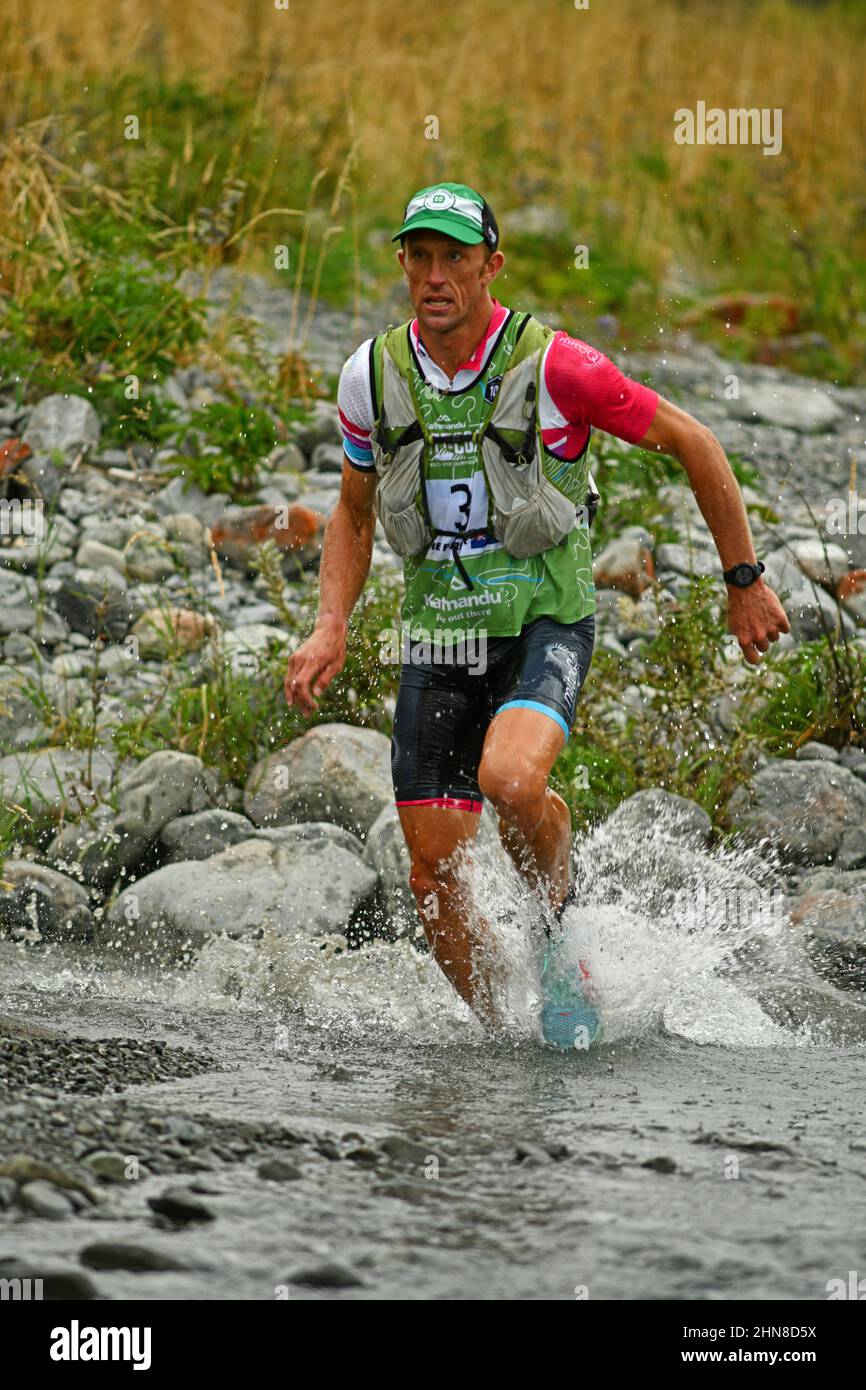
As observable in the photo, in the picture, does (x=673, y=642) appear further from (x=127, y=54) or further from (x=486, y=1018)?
(x=127, y=54)

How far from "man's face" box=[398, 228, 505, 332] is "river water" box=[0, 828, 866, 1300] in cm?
153

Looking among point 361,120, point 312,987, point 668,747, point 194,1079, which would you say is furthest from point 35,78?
point 194,1079

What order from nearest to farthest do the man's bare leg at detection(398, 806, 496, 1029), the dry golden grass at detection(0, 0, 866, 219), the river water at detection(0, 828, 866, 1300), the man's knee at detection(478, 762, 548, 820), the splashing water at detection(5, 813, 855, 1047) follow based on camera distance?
the river water at detection(0, 828, 866, 1300) < the man's knee at detection(478, 762, 548, 820) < the man's bare leg at detection(398, 806, 496, 1029) < the splashing water at detection(5, 813, 855, 1047) < the dry golden grass at detection(0, 0, 866, 219)

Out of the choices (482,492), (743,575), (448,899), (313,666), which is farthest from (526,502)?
(448,899)

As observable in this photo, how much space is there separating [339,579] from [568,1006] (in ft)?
4.47

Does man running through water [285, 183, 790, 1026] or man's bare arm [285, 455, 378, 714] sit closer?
man running through water [285, 183, 790, 1026]

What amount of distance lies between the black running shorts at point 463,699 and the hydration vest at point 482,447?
0.77 ft

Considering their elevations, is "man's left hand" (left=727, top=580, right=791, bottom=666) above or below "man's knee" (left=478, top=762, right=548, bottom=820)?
above

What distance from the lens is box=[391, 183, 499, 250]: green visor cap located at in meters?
4.70

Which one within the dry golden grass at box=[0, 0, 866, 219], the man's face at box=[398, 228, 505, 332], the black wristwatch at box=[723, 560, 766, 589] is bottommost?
the black wristwatch at box=[723, 560, 766, 589]

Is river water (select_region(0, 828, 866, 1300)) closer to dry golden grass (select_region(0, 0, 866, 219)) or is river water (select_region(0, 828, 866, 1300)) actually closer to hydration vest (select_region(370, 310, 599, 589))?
hydration vest (select_region(370, 310, 599, 589))

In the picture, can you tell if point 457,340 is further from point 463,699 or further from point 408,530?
point 463,699

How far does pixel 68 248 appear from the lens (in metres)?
9.52

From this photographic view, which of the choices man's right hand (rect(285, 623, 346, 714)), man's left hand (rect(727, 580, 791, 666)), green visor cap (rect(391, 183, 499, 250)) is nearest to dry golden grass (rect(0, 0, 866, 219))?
green visor cap (rect(391, 183, 499, 250))
